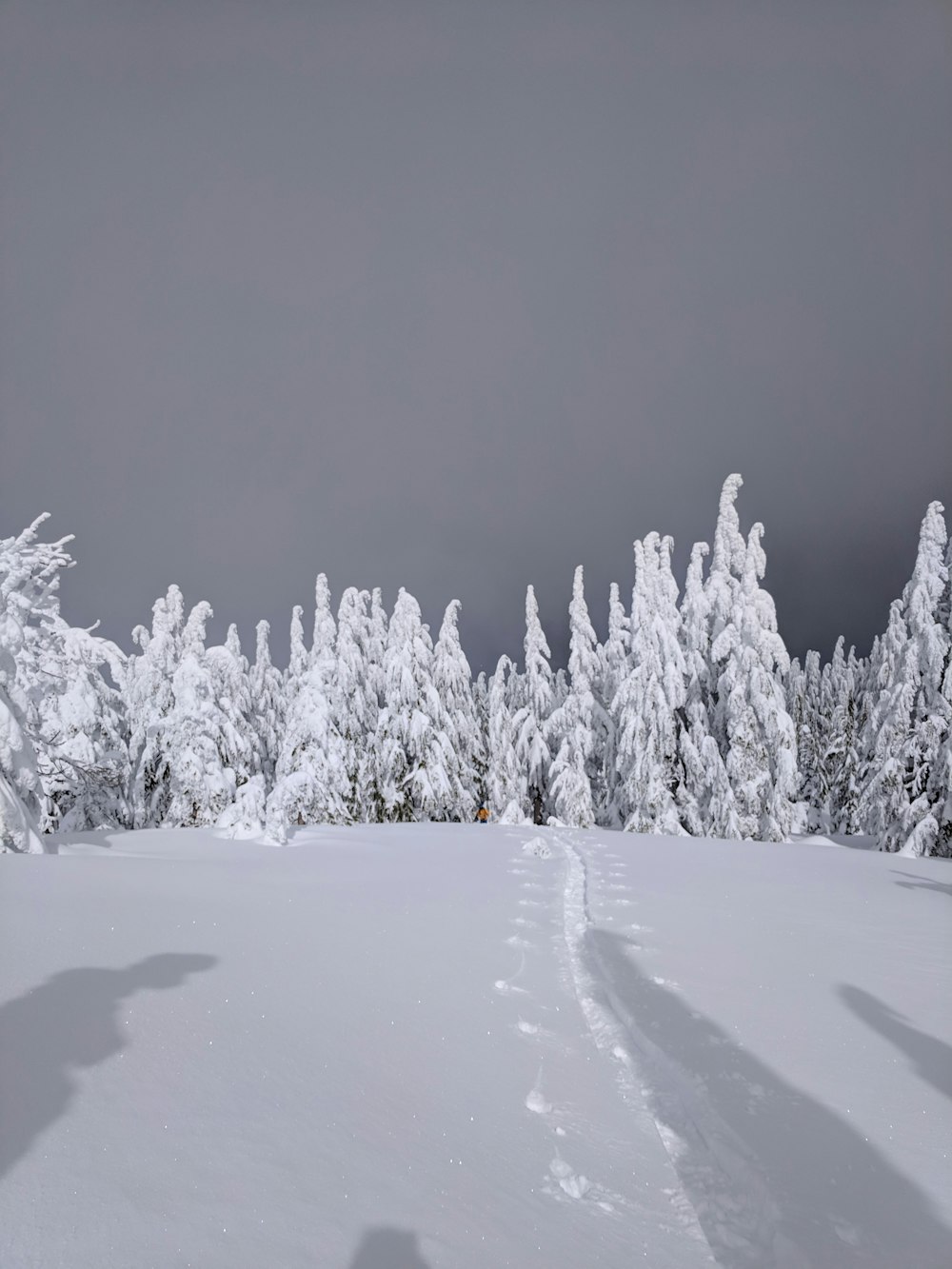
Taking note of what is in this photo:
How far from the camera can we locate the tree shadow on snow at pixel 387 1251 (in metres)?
2.16

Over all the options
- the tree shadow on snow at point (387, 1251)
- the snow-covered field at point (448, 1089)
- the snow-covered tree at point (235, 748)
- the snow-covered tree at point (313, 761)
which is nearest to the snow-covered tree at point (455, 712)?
the snow-covered tree at point (313, 761)

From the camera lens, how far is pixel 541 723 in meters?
33.0

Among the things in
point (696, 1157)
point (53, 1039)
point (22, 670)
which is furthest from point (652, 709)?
point (53, 1039)

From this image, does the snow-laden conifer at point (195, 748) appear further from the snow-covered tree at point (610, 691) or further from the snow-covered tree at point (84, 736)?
the snow-covered tree at point (610, 691)

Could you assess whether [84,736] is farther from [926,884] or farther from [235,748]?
[926,884]

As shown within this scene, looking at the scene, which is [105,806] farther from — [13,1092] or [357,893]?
[13,1092]

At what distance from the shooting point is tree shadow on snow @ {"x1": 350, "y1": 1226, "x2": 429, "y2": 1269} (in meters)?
2.16

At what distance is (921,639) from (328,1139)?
25.2 m

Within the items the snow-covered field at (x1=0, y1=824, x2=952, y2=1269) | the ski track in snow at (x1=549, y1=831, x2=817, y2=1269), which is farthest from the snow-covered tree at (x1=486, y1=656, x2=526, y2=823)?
the ski track in snow at (x1=549, y1=831, x2=817, y2=1269)

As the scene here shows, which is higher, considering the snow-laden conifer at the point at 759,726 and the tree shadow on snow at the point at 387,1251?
the snow-laden conifer at the point at 759,726

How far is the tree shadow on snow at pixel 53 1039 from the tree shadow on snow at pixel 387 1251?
1.21m

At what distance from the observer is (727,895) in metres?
9.55

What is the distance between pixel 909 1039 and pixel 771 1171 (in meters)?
2.04

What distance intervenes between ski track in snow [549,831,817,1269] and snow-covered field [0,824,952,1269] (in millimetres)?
15
